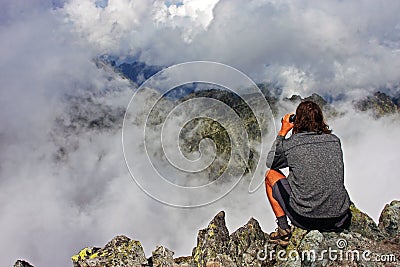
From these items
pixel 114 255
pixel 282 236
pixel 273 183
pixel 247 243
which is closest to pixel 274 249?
pixel 282 236

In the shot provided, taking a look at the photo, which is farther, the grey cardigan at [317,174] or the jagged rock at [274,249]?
the jagged rock at [274,249]

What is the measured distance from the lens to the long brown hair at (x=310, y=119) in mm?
9867

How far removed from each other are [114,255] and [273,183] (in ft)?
18.0

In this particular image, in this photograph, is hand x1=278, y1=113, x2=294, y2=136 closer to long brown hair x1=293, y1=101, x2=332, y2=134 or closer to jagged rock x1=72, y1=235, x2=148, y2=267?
long brown hair x1=293, y1=101, x2=332, y2=134

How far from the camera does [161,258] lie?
13461 millimetres

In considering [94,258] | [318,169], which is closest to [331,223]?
[318,169]

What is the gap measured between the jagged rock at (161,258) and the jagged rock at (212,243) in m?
1.01

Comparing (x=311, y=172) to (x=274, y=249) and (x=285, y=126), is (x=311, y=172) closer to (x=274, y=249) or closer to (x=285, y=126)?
(x=285, y=126)

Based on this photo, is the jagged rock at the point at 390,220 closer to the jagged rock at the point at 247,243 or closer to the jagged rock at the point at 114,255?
the jagged rock at the point at 247,243

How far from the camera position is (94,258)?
480 inches

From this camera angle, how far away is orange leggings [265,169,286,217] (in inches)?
424

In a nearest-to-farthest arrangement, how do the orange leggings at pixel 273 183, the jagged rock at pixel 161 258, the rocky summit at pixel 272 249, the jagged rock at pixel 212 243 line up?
the rocky summit at pixel 272 249
the orange leggings at pixel 273 183
the jagged rock at pixel 161 258
the jagged rock at pixel 212 243

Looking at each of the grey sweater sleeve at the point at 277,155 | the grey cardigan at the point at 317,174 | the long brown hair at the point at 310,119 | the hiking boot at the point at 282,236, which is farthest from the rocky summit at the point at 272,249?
the long brown hair at the point at 310,119

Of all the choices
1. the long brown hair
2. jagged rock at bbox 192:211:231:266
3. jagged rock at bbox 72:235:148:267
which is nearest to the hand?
the long brown hair
